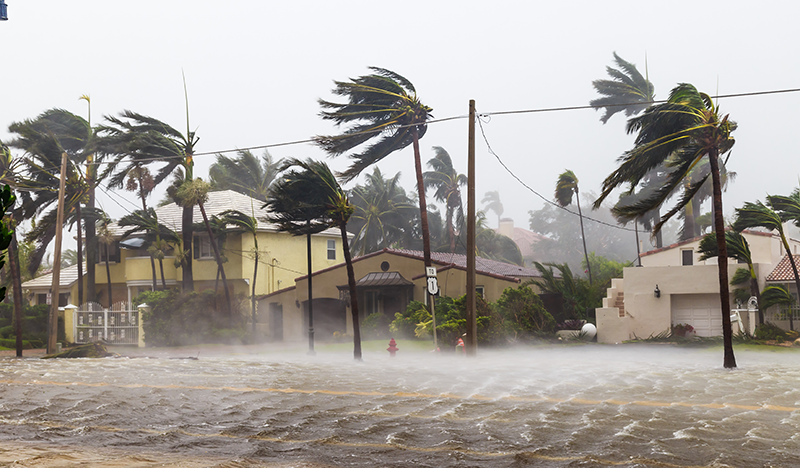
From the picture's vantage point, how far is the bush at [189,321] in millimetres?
33562

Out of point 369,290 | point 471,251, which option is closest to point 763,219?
point 471,251

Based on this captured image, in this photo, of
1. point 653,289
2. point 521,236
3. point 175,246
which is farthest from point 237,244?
point 521,236

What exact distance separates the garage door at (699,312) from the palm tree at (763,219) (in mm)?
3036

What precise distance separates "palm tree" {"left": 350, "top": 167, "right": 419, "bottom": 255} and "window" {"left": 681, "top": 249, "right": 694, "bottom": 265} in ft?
92.4

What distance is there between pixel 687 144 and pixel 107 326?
85.9 feet

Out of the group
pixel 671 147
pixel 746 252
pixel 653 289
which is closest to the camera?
pixel 671 147

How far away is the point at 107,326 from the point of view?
33.7 metres

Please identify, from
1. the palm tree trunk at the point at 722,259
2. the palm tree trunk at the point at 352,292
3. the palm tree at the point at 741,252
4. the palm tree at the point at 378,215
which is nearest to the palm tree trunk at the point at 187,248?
the palm tree trunk at the point at 352,292

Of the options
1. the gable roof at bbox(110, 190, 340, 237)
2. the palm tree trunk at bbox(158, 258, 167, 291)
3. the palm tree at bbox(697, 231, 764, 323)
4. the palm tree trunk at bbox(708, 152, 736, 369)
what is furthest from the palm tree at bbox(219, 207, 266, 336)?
the palm tree trunk at bbox(708, 152, 736, 369)

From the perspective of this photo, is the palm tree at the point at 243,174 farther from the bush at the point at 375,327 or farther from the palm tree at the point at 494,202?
the palm tree at the point at 494,202

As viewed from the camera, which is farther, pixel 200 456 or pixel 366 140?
pixel 366 140

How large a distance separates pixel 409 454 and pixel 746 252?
21101 millimetres

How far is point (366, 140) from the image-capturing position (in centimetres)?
3027

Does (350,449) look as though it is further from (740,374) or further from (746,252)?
(746,252)
